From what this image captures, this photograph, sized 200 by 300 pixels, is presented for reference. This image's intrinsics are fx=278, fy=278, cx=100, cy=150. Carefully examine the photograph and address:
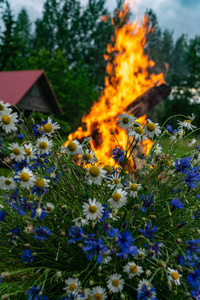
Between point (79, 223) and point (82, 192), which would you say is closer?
point (79, 223)

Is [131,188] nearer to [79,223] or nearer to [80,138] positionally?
[79,223]

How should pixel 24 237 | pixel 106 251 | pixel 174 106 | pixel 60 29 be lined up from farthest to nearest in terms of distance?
pixel 60 29 → pixel 174 106 → pixel 24 237 → pixel 106 251

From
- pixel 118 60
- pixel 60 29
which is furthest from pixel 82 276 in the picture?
pixel 60 29

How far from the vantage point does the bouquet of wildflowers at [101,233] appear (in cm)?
171

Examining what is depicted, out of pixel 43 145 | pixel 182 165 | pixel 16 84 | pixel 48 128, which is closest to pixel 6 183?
pixel 43 145

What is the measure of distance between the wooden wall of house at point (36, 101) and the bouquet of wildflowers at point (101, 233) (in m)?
19.8

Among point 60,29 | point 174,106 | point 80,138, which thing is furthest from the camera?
point 60,29

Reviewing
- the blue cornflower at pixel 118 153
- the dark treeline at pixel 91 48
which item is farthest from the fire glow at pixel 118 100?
the dark treeline at pixel 91 48

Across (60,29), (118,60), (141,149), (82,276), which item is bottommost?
(82,276)

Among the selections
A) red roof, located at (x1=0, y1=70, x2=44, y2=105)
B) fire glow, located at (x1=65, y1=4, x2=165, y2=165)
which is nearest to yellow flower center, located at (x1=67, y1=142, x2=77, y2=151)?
fire glow, located at (x1=65, y1=4, x2=165, y2=165)

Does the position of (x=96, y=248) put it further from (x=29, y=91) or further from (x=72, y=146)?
(x=29, y=91)

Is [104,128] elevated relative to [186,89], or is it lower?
lower

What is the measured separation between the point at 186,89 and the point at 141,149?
126ft

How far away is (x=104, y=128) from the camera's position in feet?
17.7
